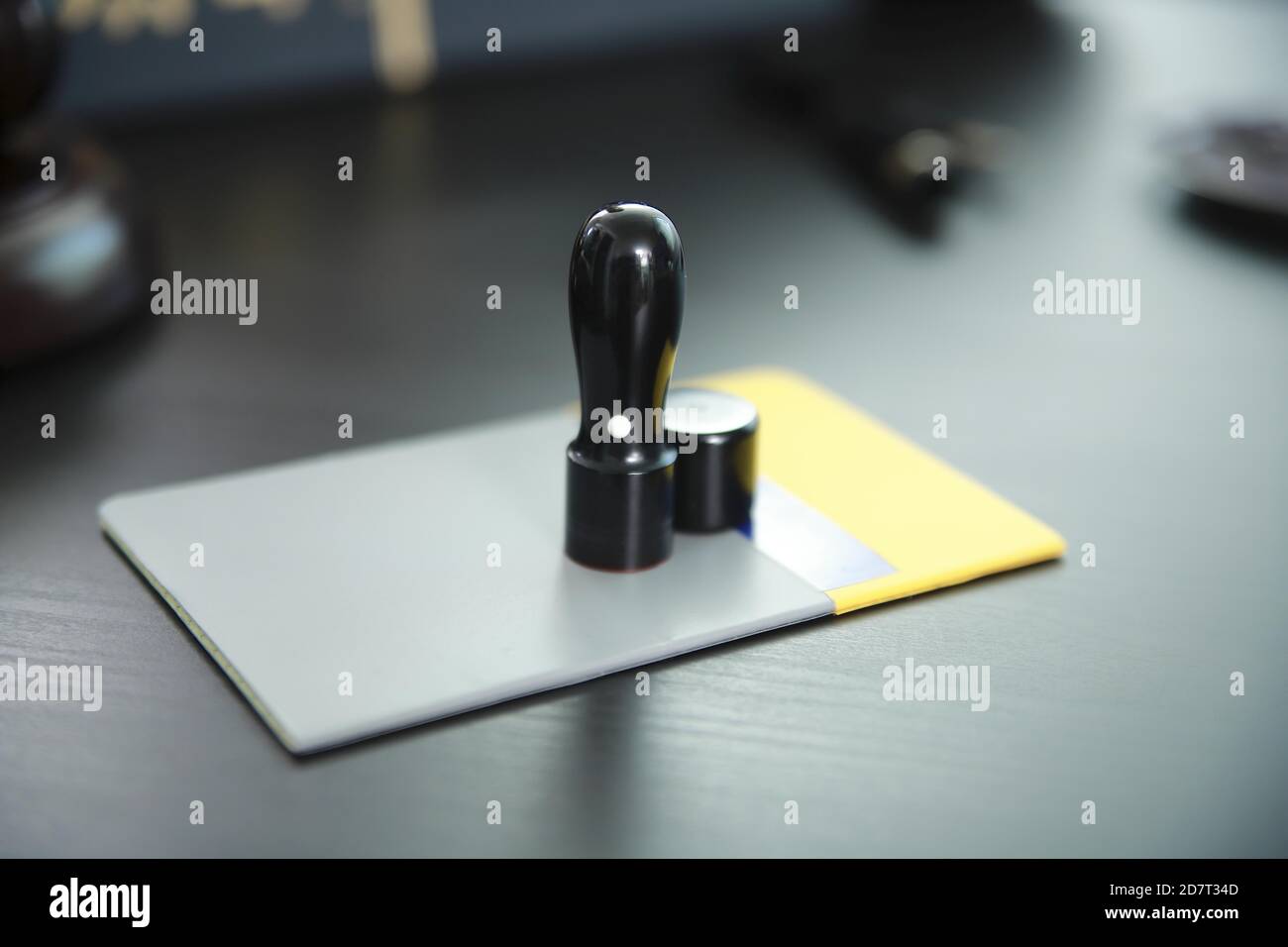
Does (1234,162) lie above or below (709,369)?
above

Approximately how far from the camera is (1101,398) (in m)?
0.88

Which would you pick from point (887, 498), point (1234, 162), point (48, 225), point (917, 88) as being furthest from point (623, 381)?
point (917, 88)

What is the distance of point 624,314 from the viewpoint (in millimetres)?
600

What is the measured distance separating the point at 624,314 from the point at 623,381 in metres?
0.03

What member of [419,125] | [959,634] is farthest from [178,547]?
[419,125]

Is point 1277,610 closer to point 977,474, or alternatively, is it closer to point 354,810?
point 977,474

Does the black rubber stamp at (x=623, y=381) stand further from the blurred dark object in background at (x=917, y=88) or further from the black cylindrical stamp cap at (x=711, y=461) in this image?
the blurred dark object in background at (x=917, y=88)

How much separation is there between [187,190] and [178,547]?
635 mm

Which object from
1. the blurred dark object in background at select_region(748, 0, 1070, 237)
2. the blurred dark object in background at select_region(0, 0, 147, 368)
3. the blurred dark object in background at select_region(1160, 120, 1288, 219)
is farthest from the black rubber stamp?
the blurred dark object in background at select_region(1160, 120, 1288, 219)

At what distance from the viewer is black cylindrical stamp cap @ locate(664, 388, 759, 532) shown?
658 millimetres

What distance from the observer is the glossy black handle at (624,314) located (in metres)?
0.59

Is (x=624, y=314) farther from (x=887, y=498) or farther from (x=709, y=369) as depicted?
(x=709, y=369)

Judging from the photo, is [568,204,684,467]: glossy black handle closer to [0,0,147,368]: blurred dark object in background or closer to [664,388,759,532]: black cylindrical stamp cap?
[664,388,759,532]: black cylindrical stamp cap

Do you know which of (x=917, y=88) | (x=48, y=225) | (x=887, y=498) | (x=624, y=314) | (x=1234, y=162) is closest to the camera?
(x=624, y=314)
